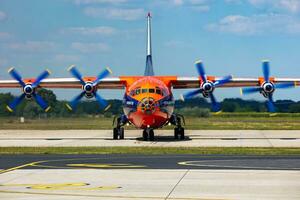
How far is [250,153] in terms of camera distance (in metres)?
28.5

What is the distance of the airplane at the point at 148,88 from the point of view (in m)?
37.5

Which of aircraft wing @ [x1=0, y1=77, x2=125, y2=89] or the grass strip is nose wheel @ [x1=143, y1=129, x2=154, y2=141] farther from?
the grass strip

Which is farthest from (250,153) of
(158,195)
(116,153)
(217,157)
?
(158,195)

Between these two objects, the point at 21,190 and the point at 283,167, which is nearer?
the point at 21,190

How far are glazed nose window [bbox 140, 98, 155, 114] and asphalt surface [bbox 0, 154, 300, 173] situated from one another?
9575 mm

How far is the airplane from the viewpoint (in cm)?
3750

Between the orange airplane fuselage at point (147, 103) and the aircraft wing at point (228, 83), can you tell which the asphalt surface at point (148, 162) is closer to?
the orange airplane fuselage at point (147, 103)

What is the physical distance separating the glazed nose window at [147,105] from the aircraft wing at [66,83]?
6.61m

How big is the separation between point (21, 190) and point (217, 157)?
39.6 ft

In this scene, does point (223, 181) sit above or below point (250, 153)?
below

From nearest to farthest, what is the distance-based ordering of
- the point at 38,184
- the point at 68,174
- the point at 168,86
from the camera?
1. the point at 38,184
2. the point at 68,174
3. the point at 168,86

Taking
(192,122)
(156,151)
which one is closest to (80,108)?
(192,122)

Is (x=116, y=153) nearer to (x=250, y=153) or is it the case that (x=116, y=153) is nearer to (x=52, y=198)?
(x=250, y=153)

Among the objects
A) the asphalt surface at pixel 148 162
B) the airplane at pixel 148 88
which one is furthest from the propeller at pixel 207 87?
the asphalt surface at pixel 148 162
